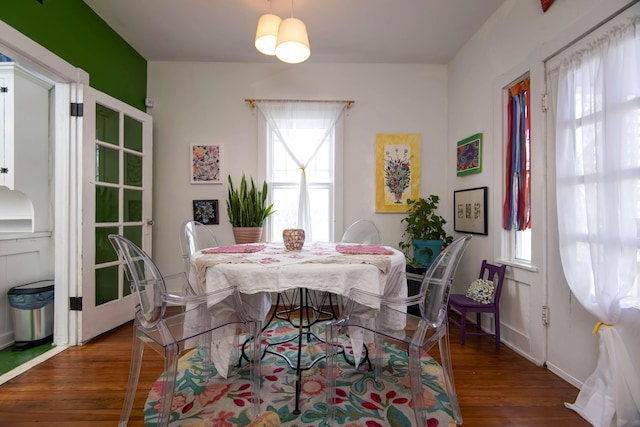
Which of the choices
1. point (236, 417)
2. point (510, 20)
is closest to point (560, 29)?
point (510, 20)

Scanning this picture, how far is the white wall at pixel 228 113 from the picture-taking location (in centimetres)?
349

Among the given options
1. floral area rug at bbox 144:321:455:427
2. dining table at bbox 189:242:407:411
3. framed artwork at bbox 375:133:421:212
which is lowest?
floral area rug at bbox 144:321:455:427

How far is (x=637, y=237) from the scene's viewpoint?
1488 mm

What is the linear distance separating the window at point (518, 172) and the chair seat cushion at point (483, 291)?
1.01 ft

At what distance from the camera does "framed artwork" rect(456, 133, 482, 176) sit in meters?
2.89

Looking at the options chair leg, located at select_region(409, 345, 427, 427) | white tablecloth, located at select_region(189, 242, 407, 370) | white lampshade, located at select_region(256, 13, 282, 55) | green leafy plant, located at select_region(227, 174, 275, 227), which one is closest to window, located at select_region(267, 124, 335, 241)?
green leafy plant, located at select_region(227, 174, 275, 227)

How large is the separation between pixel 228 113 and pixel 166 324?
267cm

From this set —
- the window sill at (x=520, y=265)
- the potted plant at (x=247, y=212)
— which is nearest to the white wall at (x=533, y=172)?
the window sill at (x=520, y=265)

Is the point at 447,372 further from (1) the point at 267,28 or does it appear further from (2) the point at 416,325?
(1) the point at 267,28

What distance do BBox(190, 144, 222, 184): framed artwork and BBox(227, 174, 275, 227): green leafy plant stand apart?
0.27 m

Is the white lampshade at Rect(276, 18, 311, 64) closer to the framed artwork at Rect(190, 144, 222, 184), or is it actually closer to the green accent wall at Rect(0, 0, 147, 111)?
the green accent wall at Rect(0, 0, 147, 111)

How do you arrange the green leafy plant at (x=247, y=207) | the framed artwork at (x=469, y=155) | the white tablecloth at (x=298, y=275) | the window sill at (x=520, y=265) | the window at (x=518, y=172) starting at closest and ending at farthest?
the white tablecloth at (x=298, y=275), the window sill at (x=520, y=265), the window at (x=518, y=172), the framed artwork at (x=469, y=155), the green leafy plant at (x=247, y=207)

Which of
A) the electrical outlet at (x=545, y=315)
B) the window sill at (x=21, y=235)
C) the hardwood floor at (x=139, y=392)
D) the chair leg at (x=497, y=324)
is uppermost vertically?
the window sill at (x=21, y=235)

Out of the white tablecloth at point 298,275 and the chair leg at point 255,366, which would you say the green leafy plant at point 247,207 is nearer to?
the white tablecloth at point 298,275
